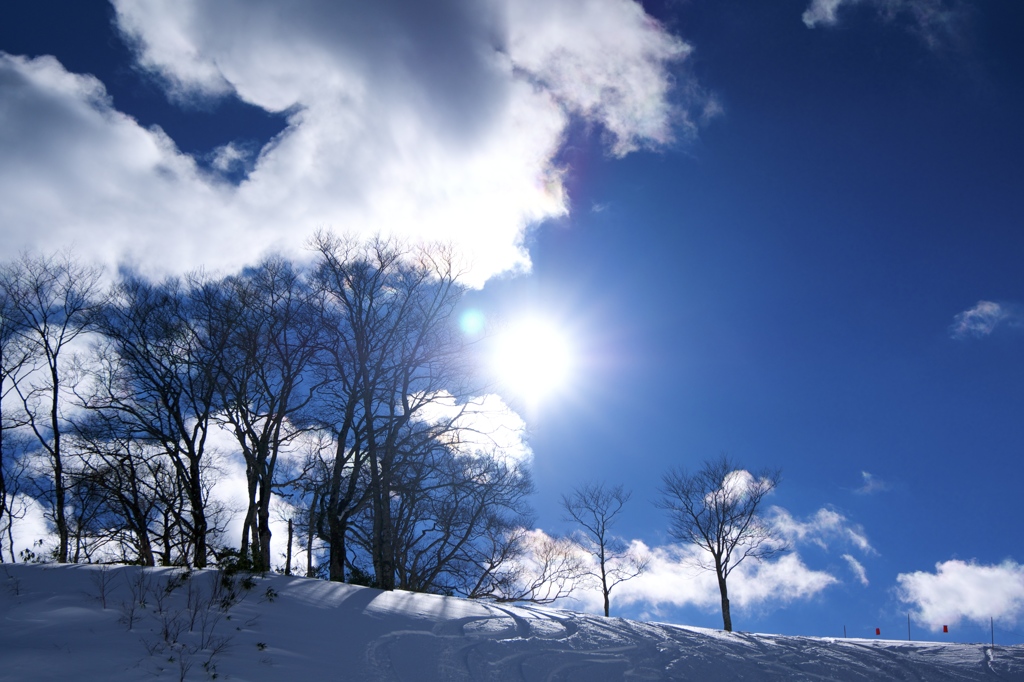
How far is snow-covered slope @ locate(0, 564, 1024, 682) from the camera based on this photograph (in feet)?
21.9

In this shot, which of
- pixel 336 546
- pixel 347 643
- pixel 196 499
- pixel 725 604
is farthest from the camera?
pixel 725 604

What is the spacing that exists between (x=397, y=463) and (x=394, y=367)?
2.98 metres

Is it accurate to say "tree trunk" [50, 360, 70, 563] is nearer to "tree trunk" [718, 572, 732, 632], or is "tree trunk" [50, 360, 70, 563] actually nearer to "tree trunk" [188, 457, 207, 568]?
"tree trunk" [188, 457, 207, 568]

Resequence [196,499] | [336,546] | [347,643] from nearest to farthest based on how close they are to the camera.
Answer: [347,643] < [336,546] < [196,499]

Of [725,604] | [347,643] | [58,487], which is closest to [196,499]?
[58,487]

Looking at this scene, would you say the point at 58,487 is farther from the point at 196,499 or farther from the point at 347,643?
the point at 347,643

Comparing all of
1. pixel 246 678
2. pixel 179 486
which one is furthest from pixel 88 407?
pixel 246 678

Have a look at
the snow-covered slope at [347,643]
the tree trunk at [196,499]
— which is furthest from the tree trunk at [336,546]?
the snow-covered slope at [347,643]

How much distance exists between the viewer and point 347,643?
8.37 meters

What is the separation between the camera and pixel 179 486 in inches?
798

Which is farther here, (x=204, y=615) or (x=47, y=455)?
(x=47, y=455)

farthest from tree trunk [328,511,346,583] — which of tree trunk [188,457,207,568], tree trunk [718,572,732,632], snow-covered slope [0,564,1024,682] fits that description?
tree trunk [718,572,732,632]

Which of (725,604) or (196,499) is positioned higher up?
(196,499)

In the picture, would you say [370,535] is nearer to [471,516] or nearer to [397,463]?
[471,516]
